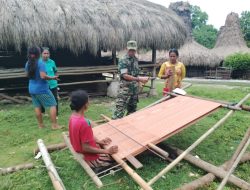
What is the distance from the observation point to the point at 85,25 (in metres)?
8.59

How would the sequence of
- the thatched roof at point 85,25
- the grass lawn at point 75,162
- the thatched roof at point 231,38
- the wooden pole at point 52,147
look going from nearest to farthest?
the grass lawn at point 75,162 → the wooden pole at point 52,147 → the thatched roof at point 85,25 → the thatched roof at point 231,38

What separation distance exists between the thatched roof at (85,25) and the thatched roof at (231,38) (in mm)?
16891

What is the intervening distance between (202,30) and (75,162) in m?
42.5

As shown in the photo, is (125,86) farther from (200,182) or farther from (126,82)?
(200,182)

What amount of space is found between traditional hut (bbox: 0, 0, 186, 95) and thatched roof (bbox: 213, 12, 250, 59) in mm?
16854

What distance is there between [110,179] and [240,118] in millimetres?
4388

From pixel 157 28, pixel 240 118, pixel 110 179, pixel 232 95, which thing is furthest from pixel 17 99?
pixel 232 95

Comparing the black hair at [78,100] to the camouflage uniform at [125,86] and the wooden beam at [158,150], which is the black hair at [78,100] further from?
the camouflage uniform at [125,86]

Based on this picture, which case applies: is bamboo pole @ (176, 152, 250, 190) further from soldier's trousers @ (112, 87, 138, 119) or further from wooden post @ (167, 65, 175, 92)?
wooden post @ (167, 65, 175, 92)

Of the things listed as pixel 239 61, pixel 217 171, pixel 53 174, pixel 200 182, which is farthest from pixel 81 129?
pixel 239 61

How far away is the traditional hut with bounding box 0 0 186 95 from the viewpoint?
25.3 ft

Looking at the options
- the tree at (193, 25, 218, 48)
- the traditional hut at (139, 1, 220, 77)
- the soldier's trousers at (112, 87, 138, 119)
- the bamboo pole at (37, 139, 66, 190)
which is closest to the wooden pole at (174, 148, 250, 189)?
the soldier's trousers at (112, 87, 138, 119)

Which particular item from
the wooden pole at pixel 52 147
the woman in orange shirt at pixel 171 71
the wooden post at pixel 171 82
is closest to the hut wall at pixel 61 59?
the woman in orange shirt at pixel 171 71

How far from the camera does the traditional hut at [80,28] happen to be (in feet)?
25.3
